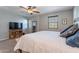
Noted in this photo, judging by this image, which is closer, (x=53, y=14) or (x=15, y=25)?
(x=53, y=14)

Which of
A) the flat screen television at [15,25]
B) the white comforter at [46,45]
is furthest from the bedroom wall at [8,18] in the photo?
the white comforter at [46,45]

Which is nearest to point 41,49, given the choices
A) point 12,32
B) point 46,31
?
point 46,31

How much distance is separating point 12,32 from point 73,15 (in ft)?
4.75

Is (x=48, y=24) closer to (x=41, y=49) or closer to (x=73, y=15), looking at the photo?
(x=73, y=15)

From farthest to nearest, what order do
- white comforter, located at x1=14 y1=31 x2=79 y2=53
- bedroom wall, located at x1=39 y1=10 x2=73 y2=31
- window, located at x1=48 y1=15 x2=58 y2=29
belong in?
1. window, located at x1=48 y1=15 x2=58 y2=29
2. bedroom wall, located at x1=39 y1=10 x2=73 y2=31
3. white comforter, located at x1=14 y1=31 x2=79 y2=53

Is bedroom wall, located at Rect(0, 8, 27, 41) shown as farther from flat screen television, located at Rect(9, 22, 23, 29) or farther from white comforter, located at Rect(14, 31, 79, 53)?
white comforter, located at Rect(14, 31, 79, 53)

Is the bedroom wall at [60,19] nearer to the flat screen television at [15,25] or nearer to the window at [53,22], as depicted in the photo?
the window at [53,22]

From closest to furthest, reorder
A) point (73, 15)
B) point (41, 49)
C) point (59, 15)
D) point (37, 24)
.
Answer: point (41, 49) < point (73, 15) < point (59, 15) < point (37, 24)

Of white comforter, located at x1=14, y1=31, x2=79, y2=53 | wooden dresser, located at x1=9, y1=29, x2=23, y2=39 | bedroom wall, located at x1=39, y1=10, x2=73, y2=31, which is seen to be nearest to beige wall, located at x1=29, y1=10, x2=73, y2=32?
bedroom wall, located at x1=39, y1=10, x2=73, y2=31

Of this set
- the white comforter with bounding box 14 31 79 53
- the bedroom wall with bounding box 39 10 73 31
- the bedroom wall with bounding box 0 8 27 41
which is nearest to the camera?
the white comforter with bounding box 14 31 79 53

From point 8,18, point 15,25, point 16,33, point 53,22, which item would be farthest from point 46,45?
point 8,18

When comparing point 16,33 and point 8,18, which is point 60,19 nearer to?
point 16,33
